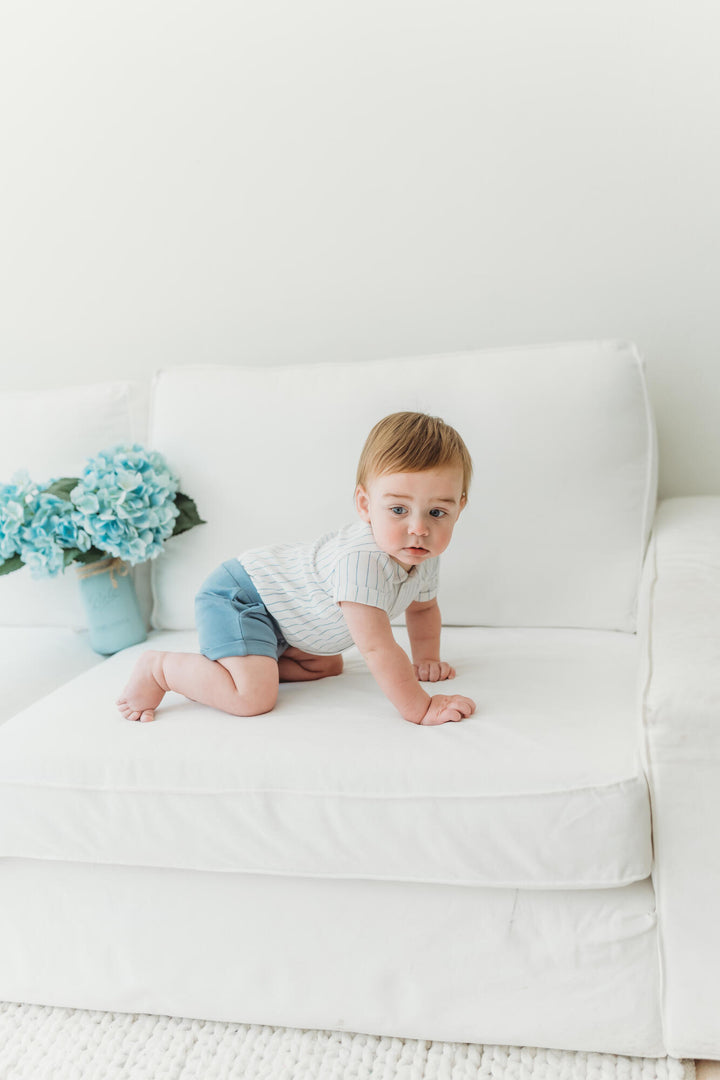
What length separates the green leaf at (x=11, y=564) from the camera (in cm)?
170

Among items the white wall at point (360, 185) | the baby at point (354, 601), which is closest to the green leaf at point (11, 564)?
the baby at point (354, 601)

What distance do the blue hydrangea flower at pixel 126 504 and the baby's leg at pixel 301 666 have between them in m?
0.39

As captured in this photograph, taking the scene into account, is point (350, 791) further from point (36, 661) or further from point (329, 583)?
point (36, 661)

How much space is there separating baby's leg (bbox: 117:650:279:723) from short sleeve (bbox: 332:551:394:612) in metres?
0.17

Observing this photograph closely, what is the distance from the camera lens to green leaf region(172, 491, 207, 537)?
Answer: 1771 mm

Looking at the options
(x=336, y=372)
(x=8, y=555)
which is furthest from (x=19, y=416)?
(x=336, y=372)

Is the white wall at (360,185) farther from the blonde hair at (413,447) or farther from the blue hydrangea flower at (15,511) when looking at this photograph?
the blonde hair at (413,447)

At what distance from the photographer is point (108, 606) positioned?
5.80ft

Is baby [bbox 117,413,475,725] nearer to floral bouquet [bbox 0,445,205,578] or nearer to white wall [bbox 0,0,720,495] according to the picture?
floral bouquet [bbox 0,445,205,578]

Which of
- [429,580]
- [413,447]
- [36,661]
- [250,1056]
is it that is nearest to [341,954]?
[250,1056]

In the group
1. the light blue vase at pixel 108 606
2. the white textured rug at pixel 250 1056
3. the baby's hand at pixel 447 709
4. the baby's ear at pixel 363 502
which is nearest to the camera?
the white textured rug at pixel 250 1056

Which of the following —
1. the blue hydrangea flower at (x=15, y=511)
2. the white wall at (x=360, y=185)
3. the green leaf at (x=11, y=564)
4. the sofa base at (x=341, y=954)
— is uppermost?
the white wall at (x=360, y=185)

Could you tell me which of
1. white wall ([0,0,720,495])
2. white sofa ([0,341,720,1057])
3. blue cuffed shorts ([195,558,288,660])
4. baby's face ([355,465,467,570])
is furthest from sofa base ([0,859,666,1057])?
white wall ([0,0,720,495])

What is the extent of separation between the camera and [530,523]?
5.41ft
